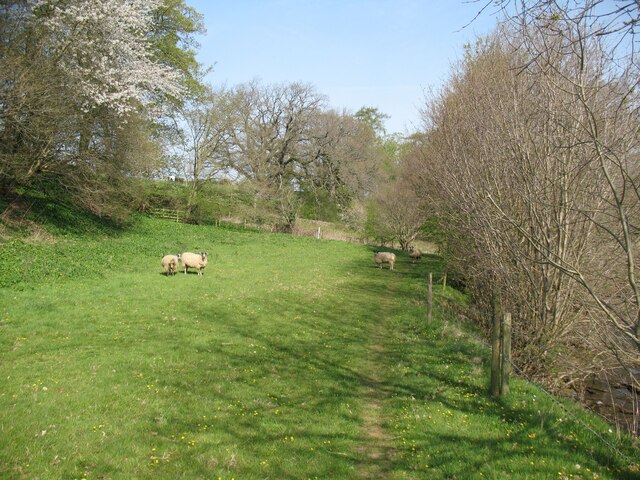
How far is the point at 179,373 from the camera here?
9641mm

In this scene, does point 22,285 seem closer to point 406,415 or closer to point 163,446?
point 163,446

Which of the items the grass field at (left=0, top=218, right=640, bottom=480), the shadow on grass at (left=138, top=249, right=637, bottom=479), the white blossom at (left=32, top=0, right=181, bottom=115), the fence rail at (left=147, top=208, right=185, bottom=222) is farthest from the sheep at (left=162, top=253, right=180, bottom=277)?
the fence rail at (left=147, top=208, right=185, bottom=222)

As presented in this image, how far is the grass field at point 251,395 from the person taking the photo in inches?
250

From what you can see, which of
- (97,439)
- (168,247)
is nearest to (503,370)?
(97,439)

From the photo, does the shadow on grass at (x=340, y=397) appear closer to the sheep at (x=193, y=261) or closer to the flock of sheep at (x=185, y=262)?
the flock of sheep at (x=185, y=262)

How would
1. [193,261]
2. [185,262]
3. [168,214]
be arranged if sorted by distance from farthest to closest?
[168,214]
[193,261]
[185,262]

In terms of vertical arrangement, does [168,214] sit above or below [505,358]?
above

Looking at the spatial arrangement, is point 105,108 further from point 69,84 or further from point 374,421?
point 374,421

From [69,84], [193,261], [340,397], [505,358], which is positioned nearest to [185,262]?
[193,261]

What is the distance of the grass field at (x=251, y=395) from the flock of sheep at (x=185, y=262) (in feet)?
11.5

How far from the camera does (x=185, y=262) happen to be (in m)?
22.3

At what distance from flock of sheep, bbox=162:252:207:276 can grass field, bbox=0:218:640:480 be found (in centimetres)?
349

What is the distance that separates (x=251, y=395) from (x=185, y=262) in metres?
14.6

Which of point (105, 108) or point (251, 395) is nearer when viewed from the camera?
point (251, 395)
